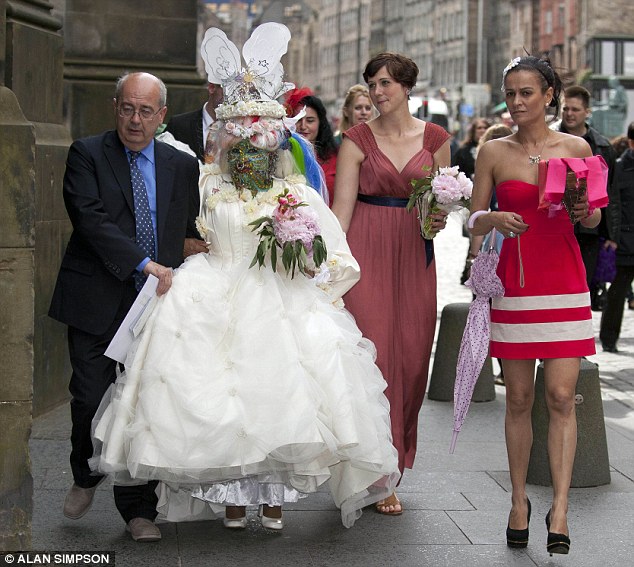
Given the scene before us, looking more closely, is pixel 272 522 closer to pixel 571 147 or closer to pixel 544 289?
pixel 544 289

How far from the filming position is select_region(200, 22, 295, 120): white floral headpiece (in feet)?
23.2

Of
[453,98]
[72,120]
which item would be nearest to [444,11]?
[453,98]

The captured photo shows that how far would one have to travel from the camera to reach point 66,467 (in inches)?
320

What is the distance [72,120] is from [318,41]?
169870mm

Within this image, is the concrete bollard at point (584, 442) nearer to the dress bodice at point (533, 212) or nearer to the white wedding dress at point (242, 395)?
Result: the white wedding dress at point (242, 395)

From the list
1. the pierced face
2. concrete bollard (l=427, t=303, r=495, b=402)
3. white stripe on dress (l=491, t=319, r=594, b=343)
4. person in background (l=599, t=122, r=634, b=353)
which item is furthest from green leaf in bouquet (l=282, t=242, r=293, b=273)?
person in background (l=599, t=122, r=634, b=353)

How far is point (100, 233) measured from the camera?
652cm

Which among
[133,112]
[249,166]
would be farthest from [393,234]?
[133,112]

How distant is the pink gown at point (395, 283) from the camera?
25.6 ft

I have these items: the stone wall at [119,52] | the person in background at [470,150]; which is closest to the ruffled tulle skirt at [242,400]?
the stone wall at [119,52]

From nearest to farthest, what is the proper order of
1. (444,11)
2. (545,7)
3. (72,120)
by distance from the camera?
(72,120) → (545,7) → (444,11)

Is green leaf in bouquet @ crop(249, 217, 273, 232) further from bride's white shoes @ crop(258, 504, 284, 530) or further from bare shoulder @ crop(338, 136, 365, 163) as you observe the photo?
bride's white shoes @ crop(258, 504, 284, 530)

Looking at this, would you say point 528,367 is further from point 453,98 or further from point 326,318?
point 453,98

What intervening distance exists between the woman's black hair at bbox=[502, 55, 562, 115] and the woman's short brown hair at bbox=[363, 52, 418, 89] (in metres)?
0.94
